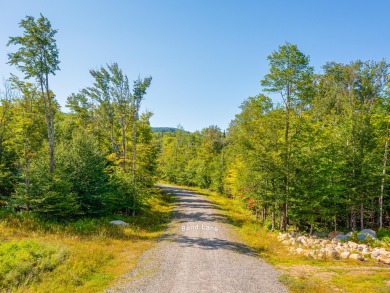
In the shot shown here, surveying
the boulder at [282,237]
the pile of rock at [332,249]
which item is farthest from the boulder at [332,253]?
the boulder at [282,237]

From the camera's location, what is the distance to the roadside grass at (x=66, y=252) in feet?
31.0

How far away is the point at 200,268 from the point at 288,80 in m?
15.0

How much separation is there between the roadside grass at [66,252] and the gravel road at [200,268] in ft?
3.22

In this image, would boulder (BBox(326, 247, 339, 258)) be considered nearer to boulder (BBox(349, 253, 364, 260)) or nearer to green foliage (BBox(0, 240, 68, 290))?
boulder (BBox(349, 253, 364, 260))

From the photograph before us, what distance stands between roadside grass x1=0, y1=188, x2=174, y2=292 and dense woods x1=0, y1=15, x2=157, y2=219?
161 cm

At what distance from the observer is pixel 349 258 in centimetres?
1392

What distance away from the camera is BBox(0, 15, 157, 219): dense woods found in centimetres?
1834

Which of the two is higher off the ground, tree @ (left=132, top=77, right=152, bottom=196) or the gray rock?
tree @ (left=132, top=77, right=152, bottom=196)

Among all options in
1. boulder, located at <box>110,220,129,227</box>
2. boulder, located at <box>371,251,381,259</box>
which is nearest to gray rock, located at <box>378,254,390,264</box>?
boulder, located at <box>371,251,381,259</box>

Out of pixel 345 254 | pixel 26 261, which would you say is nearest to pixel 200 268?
pixel 26 261

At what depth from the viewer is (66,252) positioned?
1204cm

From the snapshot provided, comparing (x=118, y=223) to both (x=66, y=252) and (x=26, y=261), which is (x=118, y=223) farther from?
(x=26, y=261)

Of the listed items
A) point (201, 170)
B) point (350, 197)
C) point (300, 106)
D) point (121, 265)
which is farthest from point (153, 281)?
point (201, 170)

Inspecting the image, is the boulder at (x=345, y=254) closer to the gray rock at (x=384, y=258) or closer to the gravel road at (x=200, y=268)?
the gray rock at (x=384, y=258)
